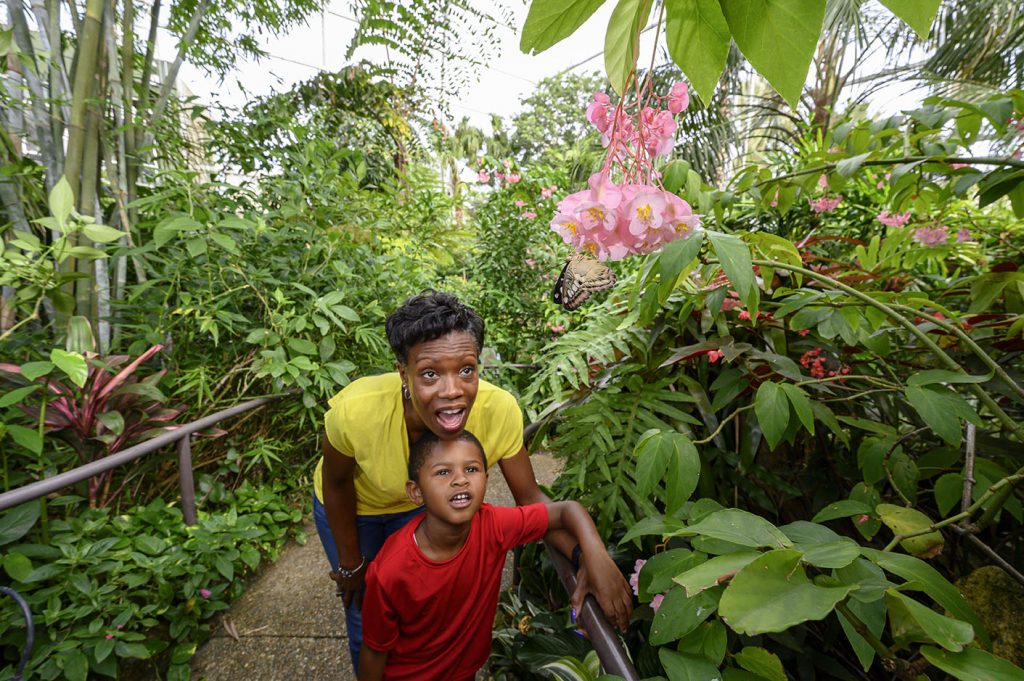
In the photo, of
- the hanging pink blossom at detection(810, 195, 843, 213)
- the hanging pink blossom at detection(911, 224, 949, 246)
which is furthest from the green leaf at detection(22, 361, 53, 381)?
the hanging pink blossom at detection(810, 195, 843, 213)

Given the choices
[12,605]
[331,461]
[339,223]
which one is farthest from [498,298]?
[12,605]

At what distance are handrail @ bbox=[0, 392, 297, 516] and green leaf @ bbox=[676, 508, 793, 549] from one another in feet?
5.01

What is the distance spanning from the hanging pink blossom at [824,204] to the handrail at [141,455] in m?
2.69

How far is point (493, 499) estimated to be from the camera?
279 centimetres

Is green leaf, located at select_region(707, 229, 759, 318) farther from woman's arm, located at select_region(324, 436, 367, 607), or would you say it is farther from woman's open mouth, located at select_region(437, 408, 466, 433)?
woman's arm, located at select_region(324, 436, 367, 607)

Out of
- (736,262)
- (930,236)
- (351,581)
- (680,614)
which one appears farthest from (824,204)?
(351,581)

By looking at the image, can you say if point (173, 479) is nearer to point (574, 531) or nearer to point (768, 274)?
point (574, 531)

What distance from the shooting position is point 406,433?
4.12 ft

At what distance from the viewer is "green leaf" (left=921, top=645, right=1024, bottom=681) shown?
33cm

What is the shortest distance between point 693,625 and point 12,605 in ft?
6.35

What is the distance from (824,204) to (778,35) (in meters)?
2.12

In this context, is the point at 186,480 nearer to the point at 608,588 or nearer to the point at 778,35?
the point at 608,588

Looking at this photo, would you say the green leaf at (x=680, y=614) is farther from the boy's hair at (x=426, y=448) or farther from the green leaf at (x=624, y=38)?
the boy's hair at (x=426, y=448)

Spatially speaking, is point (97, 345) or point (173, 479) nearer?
point (97, 345)
